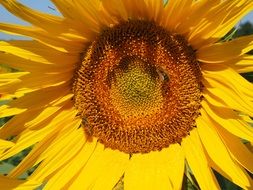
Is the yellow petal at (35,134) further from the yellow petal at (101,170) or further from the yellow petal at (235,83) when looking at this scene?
the yellow petal at (235,83)

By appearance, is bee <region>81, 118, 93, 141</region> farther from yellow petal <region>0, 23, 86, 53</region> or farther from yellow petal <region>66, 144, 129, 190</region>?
yellow petal <region>0, 23, 86, 53</region>

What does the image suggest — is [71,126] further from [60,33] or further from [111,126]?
[60,33]

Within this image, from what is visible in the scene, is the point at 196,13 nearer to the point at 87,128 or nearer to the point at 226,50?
the point at 226,50

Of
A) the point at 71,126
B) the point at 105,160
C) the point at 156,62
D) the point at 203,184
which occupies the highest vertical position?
the point at 156,62

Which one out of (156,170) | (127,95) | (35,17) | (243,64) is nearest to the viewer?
(243,64)

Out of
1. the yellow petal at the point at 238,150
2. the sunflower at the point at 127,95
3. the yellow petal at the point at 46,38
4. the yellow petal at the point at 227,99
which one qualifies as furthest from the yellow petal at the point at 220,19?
the yellow petal at the point at 46,38

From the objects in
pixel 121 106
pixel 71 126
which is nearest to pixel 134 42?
pixel 121 106

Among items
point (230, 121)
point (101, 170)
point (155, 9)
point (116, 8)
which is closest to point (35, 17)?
point (116, 8)
